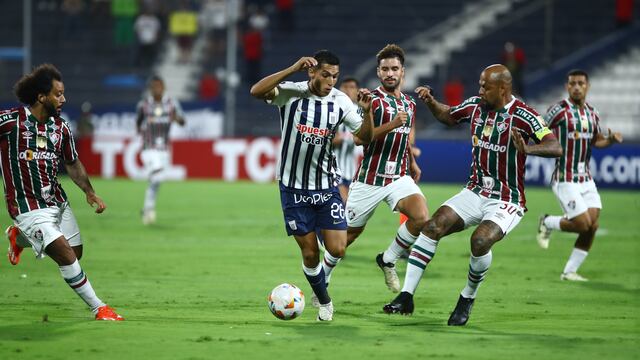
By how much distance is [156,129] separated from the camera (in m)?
21.2

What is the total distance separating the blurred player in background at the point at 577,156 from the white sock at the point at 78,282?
6637 mm

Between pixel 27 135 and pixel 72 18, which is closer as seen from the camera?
pixel 27 135

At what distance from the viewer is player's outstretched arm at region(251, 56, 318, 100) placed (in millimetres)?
9648

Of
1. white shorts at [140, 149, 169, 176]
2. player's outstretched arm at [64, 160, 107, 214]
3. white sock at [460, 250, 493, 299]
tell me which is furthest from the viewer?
white shorts at [140, 149, 169, 176]

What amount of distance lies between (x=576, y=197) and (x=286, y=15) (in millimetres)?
25505

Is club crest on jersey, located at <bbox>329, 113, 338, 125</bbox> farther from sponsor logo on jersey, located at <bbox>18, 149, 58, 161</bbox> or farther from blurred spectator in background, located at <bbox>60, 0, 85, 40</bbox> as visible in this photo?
blurred spectator in background, located at <bbox>60, 0, 85, 40</bbox>

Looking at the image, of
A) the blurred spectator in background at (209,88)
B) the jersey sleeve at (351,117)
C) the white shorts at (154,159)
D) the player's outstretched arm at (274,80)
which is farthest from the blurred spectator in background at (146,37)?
the player's outstretched arm at (274,80)

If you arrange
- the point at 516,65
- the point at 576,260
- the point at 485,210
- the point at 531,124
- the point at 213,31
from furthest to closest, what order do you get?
the point at 213,31 → the point at 516,65 → the point at 576,260 → the point at 485,210 → the point at 531,124

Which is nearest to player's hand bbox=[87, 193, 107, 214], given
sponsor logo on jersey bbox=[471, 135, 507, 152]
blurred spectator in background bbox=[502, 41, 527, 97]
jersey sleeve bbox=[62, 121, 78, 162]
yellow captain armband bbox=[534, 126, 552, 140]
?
jersey sleeve bbox=[62, 121, 78, 162]

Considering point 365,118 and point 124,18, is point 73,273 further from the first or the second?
point 124,18

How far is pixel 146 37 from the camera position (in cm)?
3784

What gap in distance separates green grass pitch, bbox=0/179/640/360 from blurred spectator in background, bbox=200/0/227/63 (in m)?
17.9

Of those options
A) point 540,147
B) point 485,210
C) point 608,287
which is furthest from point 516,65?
point 540,147

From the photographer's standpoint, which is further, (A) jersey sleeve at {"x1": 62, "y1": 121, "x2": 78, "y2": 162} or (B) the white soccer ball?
(A) jersey sleeve at {"x1": 62, "y1": 121, "x2": 78, "y2": 162}
